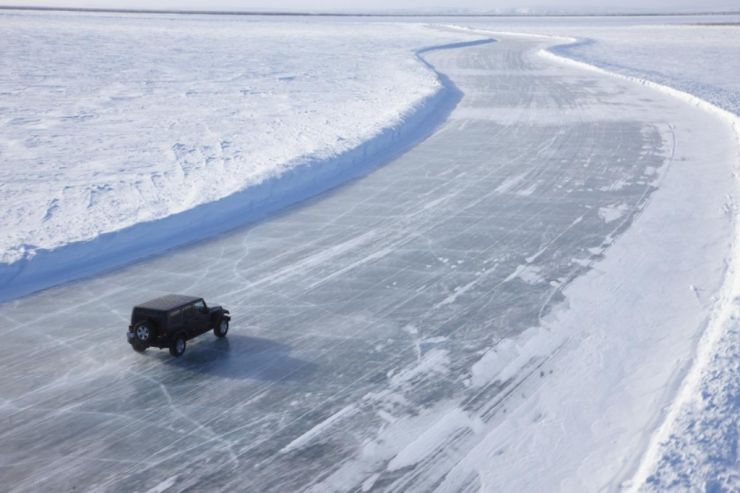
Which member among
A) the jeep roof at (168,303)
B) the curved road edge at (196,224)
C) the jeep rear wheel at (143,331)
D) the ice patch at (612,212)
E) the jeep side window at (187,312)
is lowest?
the curved road edge at (196,224)

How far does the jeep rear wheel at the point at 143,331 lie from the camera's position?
26.4 ft

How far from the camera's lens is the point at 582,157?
18828 millimetres

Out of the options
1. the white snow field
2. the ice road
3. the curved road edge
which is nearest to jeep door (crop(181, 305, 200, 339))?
the ice road

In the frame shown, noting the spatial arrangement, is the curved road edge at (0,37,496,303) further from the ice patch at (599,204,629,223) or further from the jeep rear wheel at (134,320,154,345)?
the ice patch at (599,204,629,223)

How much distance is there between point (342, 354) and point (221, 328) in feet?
5.24

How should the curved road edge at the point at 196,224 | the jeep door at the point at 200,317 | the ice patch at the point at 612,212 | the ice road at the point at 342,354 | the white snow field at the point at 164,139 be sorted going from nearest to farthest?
the ice road at the point at 342,354 → the jeep door at the point at 200,317 → the curved road edge at the point at 196,224 → the white snow field at the point at 164,139 → the ice patch at the point at 612,212

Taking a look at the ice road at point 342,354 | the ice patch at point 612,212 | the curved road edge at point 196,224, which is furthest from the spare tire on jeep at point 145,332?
the ice patch at point 612,212

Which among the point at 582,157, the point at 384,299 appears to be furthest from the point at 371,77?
the point at 384,299

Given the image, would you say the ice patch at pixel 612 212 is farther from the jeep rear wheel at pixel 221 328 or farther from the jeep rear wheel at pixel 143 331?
the jeep rear wheel at pixel 143 331

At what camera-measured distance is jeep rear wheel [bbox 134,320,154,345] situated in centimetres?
805

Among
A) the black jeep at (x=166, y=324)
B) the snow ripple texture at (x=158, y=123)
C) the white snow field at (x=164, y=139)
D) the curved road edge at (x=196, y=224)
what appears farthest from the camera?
the snow ripple texture at (x=158, y=123)

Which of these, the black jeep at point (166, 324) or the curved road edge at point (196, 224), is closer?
the black jeep at point (166, 324)

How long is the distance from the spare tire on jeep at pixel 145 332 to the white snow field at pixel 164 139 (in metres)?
3.36

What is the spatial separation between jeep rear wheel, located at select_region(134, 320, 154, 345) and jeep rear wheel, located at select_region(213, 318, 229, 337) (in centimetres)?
88
